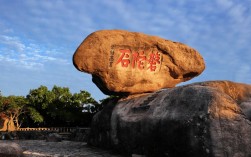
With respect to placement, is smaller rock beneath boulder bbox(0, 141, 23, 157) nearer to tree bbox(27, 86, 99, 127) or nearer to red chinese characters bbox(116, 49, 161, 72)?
red chinese characters bbox(116, 49, 161, 72)

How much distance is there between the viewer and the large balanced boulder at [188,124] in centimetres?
911

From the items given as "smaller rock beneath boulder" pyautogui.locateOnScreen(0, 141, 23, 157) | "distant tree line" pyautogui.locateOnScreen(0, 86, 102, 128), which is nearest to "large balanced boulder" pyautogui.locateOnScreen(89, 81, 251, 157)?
"smaller rock beneath boulder" pyautogui.locateOnScreen(0, 141, 23, 157)

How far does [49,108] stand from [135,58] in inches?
1130

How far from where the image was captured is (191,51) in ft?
51.3

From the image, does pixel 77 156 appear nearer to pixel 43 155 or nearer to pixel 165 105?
pixel 43 155

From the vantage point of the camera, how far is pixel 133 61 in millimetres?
14422

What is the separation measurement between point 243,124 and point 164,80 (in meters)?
6.19

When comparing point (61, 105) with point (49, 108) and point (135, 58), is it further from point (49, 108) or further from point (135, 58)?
point (135, 58)

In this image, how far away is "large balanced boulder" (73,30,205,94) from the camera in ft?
44.3

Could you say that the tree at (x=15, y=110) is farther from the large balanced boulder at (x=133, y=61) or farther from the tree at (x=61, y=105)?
the large balanced boulder at (x=133, y=61)

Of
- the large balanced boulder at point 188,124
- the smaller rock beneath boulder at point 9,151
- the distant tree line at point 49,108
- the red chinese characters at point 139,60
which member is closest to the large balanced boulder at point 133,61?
the red chinese characters at point 139,60

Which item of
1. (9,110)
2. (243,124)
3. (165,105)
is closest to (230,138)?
(243,124)

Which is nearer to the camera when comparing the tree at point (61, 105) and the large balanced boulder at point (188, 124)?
the large balanced boulder at point (188, 124)

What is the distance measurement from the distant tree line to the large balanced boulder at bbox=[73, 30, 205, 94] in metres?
26.3
